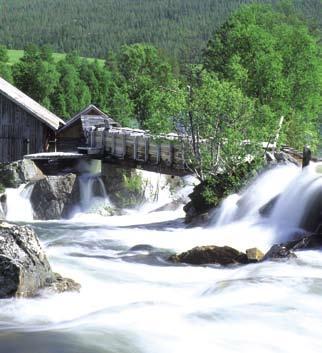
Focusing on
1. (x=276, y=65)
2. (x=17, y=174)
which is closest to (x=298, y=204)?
(x=17, y=174)

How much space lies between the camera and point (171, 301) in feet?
66.8

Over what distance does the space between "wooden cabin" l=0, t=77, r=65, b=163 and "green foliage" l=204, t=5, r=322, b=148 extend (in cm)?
1133

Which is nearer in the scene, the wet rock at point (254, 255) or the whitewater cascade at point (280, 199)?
the wet rock at point (254, 255)

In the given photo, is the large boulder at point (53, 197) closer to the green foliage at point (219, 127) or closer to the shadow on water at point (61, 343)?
the green foliage at point (219, 127)

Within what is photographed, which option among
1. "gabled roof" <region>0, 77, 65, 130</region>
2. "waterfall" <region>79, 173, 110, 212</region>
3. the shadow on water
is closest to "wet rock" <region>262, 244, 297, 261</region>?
the shadow on water

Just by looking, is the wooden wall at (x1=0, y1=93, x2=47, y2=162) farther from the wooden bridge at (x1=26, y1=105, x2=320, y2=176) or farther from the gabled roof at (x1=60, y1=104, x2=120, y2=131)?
the gabled roof at (x1=60, y1=104, x2=120, y2=131)

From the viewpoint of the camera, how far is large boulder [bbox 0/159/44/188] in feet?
131

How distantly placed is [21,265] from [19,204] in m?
20.0

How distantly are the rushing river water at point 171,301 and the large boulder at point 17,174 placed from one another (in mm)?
9625

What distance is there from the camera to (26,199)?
129 feet

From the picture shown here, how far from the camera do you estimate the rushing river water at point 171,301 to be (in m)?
16.8

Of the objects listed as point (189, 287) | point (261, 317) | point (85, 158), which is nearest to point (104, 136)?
point (85, 158)

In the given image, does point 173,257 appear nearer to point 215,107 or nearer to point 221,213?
point 221,213

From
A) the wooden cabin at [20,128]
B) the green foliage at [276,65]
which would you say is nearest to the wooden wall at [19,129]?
the wooden cabin at [20,128]
